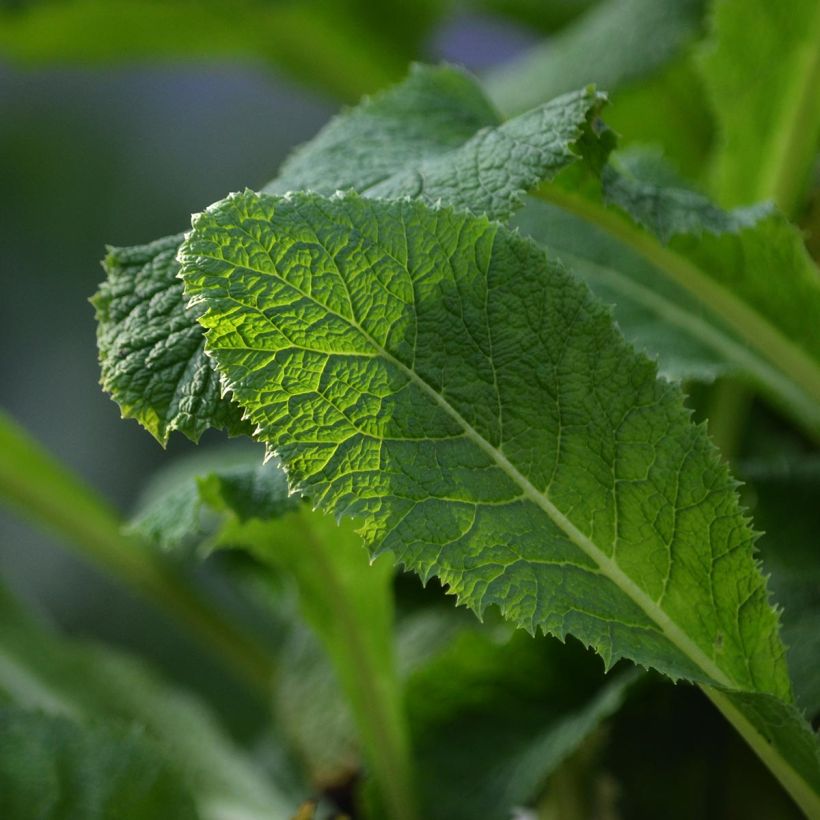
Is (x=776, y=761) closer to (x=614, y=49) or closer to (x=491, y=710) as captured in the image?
(x=491, y=710)

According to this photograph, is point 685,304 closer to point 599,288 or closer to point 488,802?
point 599,288

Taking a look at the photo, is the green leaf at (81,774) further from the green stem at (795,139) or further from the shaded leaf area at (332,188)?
the green stem at (795,139)

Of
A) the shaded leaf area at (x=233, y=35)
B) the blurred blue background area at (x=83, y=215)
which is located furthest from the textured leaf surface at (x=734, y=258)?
the blurred blue background area at (x=83, y=215)

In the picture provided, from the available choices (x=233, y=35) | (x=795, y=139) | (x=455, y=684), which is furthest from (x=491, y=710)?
(x=233, y=35)

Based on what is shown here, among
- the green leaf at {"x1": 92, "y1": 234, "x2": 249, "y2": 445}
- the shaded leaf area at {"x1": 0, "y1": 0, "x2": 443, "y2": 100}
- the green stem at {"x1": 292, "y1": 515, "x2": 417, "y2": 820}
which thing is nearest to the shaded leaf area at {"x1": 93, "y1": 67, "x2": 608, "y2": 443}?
the green leaf at {"x1": 92, "y1": 234, "x2": 249, "y2": 445}

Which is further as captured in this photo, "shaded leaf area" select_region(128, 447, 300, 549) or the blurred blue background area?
the blurred blue background area

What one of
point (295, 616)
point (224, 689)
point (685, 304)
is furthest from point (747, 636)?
point (224, 689)

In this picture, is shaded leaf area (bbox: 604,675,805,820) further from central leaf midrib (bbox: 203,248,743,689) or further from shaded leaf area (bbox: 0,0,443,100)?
shaded leaf area (bbox: 0,0,443,100)
